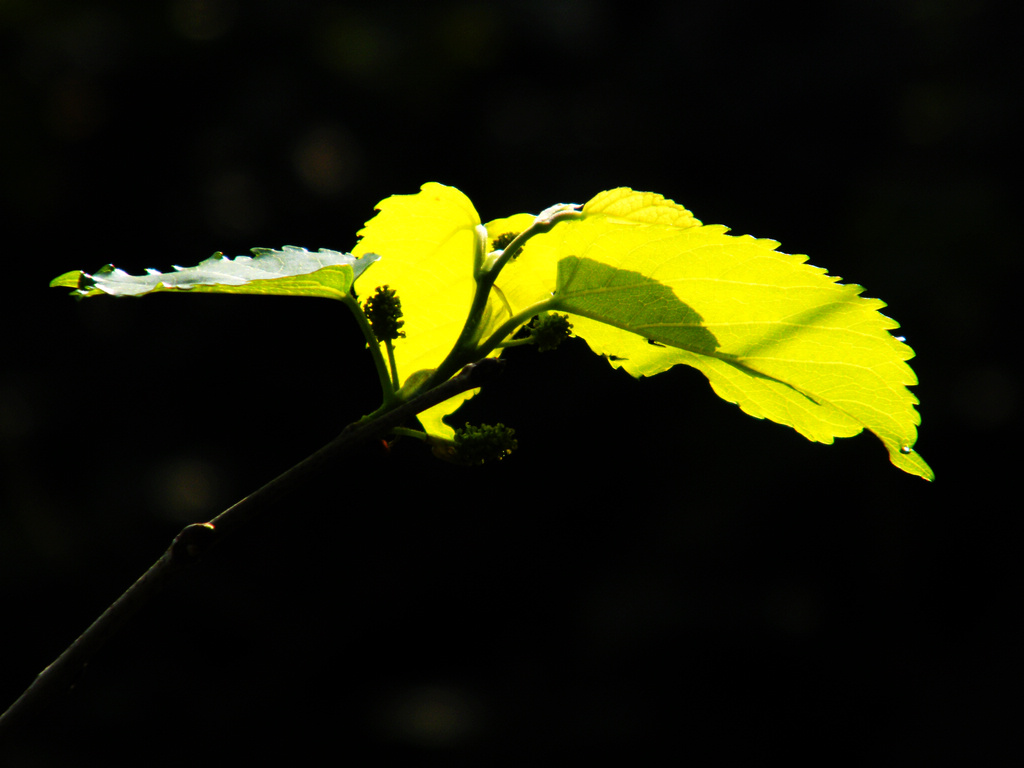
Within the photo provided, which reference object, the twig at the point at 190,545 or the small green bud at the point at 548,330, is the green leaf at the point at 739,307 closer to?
the small green bud at the point at 548,330

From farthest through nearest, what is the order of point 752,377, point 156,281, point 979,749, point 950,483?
point 950,483
point 979,749
point 752,377
point 156,281

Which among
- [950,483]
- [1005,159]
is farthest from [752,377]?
[1005,159]

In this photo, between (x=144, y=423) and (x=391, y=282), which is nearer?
(x=391, y=282)

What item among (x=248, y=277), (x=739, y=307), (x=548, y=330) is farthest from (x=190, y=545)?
(x=739, y=307)

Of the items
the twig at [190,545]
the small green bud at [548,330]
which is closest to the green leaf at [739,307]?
the small green bud at [548,330]

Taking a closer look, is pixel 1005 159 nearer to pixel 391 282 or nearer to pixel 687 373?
pixel 687 373

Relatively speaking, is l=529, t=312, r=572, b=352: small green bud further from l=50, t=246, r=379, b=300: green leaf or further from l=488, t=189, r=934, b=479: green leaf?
l=50, t=246, r=379, b=300: green leaf

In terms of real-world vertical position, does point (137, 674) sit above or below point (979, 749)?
above

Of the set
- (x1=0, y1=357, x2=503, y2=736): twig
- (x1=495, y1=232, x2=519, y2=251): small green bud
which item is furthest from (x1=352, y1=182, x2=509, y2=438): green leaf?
(x1=0, y1=357, x2=503, y2=736): twig
